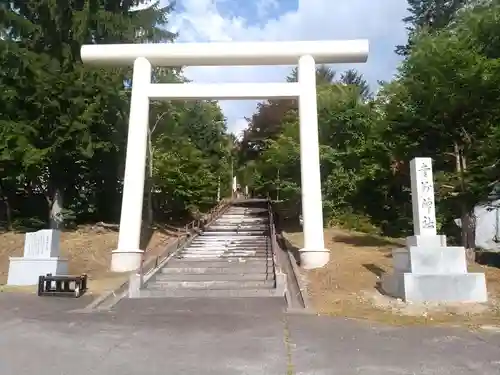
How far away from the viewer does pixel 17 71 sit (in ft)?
66.4

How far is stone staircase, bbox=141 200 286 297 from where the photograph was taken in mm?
12461

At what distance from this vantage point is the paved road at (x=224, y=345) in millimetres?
5934

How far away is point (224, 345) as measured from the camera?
7.13 metres

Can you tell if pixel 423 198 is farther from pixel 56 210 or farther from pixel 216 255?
pixel 56 210

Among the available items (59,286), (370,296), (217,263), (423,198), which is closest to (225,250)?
(217,263)

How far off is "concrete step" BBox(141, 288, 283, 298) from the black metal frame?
158 cm

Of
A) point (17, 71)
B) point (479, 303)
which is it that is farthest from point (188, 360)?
point (17, 71)

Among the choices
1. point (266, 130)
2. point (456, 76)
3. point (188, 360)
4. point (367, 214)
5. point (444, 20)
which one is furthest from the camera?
point (266, 130)

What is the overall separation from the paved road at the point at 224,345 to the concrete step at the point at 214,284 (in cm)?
273

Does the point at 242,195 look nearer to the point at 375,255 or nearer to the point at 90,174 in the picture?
the point at 90,174

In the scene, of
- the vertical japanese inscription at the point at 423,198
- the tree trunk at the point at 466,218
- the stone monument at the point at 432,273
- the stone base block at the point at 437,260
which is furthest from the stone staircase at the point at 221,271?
the tree trunk at the point at 466,218

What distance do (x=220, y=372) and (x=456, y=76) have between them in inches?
467

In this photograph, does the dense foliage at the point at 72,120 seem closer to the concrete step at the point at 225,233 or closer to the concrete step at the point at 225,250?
the concrete step at the point at 225,233

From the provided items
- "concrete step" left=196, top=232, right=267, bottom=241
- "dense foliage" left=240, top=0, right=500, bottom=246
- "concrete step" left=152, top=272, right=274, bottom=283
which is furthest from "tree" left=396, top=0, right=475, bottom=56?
"concrete step" left=152, top=272, right=274, bottom=283
